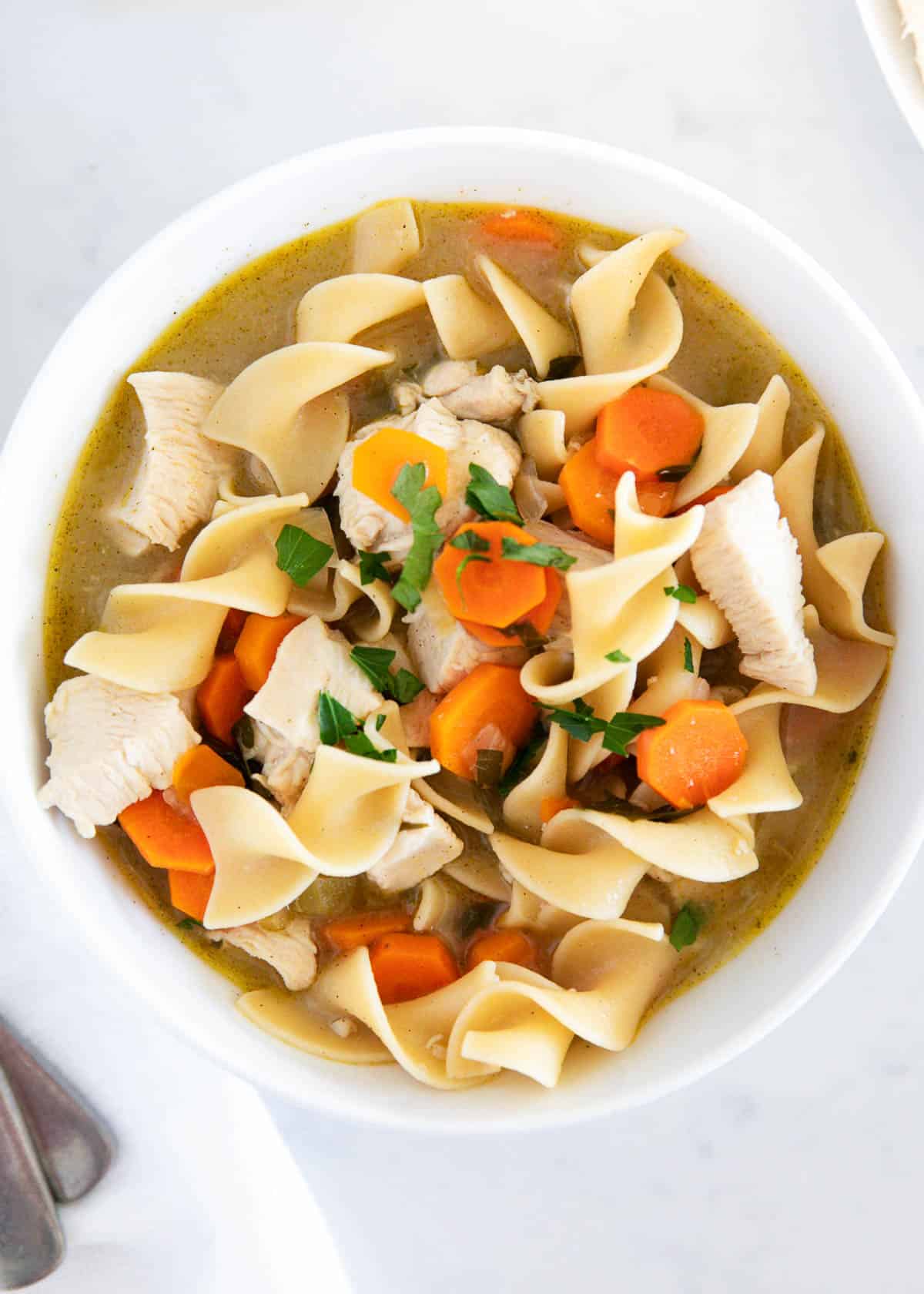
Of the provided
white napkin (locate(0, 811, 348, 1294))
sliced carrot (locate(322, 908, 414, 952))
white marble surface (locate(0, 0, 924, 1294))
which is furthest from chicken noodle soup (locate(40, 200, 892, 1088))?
white marble surface (locate(0, 0, 924, 1294))

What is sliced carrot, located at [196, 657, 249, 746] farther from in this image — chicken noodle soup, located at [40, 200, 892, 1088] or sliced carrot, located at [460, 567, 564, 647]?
sliced carrot, located at [460, 567, 564, 647]

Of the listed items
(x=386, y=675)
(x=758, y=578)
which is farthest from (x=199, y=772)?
(x=758, y=578)

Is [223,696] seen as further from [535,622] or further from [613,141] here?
[613,141]

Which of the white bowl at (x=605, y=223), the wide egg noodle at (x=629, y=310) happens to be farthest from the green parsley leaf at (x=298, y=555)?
the wide egg noodle at (x=629, y=310)

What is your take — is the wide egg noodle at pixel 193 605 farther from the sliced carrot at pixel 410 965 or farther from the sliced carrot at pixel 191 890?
the sliced carrot at pixel 410 965

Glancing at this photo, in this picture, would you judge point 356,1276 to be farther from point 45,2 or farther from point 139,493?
point 45,2

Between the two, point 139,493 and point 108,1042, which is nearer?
point 139,493

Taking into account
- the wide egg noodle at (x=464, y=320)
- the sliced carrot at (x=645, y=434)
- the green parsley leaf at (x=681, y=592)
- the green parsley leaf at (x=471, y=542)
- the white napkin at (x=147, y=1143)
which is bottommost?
the white napkin at (x=147, y=1143)

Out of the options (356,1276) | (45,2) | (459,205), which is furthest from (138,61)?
(356,1276)
